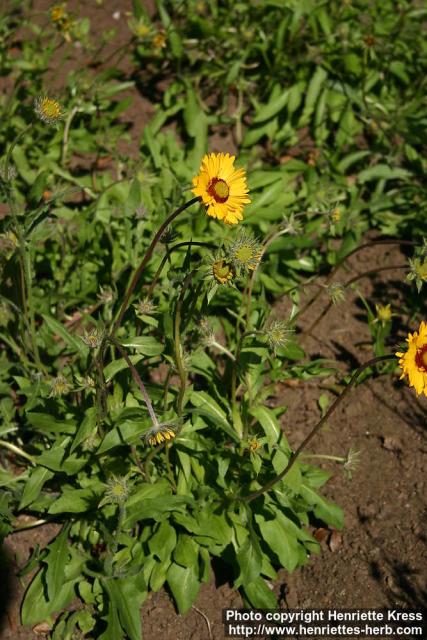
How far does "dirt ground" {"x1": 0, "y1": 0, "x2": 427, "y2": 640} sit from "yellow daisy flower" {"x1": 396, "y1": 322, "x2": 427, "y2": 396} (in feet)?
3.15

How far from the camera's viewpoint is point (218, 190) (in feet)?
7.88

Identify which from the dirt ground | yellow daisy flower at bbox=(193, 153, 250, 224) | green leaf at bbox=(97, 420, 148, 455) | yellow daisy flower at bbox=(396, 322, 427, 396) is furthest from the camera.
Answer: the dirt ground

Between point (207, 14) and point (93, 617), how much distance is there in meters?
4.33

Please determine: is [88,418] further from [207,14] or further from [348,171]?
[207,14]

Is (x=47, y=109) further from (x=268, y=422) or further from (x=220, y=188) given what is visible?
(x=268, y=422)

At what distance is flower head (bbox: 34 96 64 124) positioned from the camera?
257cm

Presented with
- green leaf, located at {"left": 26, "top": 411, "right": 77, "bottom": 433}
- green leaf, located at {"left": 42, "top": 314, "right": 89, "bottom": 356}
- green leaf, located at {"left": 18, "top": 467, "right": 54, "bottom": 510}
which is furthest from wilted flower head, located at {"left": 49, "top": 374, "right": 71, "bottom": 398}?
green leaf, located at {"left": 18, "top": 467, "right": 54, "bottom": 510}

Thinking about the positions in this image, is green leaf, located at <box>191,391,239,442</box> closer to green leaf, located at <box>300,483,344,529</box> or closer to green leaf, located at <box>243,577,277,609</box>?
green leaf, located at <box>300,483,344,529</box>

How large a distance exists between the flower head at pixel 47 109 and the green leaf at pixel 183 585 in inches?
78.5

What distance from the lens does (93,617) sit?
299 centimetres

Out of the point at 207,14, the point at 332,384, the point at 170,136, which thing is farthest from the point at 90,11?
A: the point at 332,384

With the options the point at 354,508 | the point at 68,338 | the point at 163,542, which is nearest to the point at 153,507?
the point at 163,542

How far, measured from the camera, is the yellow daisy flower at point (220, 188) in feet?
7.84

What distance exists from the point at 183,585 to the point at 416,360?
4.84 feet
